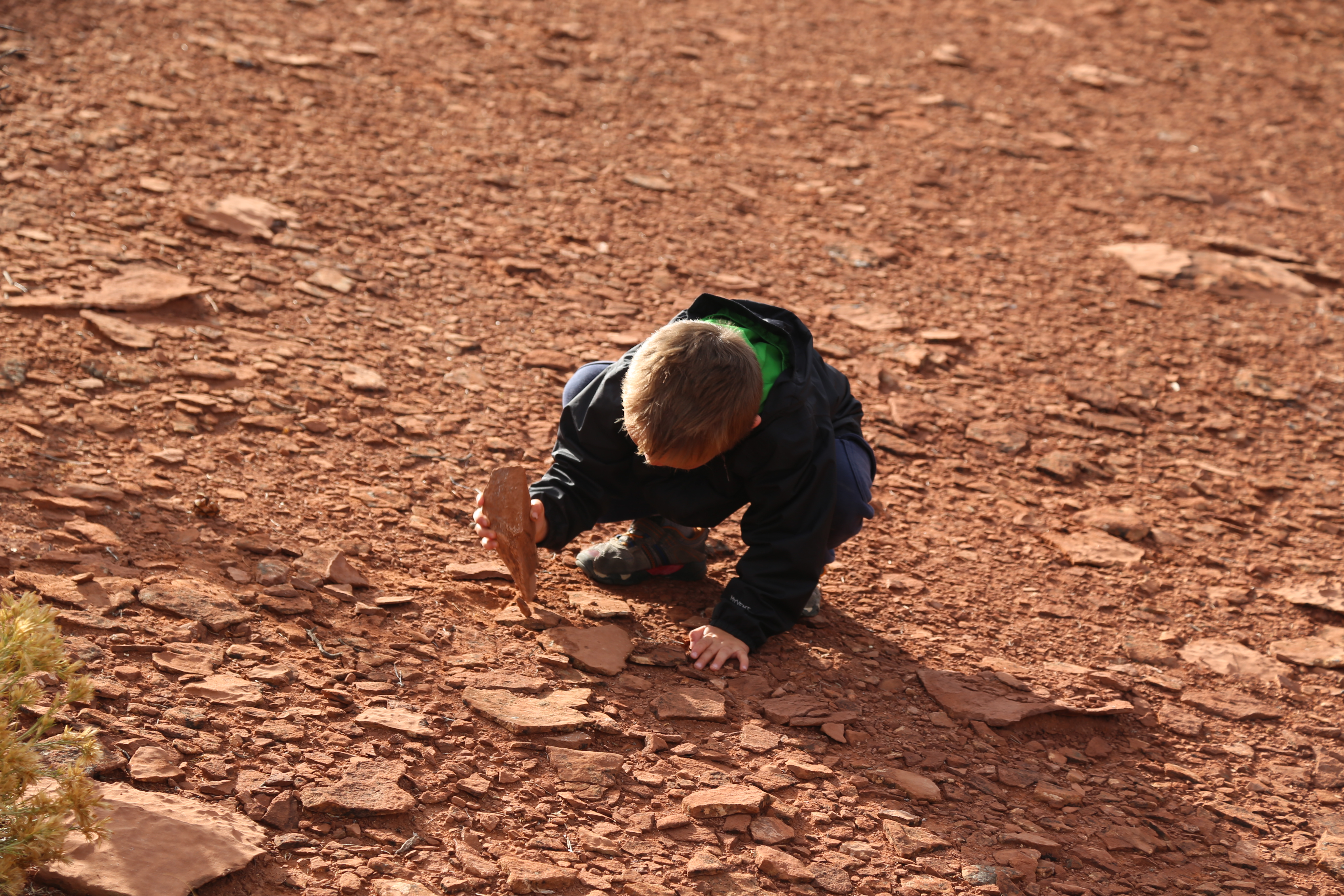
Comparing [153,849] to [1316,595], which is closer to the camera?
[153,849]

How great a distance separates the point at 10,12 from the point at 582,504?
5.20 m

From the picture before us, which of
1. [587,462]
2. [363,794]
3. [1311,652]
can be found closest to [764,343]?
[587,462]

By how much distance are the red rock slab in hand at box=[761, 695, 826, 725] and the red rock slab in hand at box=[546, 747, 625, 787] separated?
1.48ft

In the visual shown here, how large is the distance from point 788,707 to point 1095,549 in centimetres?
157

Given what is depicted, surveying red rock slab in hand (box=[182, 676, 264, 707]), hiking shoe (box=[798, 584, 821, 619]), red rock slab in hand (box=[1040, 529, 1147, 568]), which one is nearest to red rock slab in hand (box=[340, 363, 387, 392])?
red rock slab in hand (box=[182, 676, 264, 707])

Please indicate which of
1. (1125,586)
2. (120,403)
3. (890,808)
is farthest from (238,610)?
(1125,586)

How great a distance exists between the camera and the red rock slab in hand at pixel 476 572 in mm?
3176

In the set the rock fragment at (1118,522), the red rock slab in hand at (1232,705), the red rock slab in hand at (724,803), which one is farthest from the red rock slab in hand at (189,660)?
the rock fragment at (1118,522)

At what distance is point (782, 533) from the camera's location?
2855 millimetres

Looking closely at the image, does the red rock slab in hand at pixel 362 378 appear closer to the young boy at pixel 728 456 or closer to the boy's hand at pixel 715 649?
the young boy at pixel 728 456

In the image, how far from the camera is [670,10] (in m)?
7.56

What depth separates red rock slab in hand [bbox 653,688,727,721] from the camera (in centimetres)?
279

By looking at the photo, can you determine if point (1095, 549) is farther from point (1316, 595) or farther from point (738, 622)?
point (738, 622)

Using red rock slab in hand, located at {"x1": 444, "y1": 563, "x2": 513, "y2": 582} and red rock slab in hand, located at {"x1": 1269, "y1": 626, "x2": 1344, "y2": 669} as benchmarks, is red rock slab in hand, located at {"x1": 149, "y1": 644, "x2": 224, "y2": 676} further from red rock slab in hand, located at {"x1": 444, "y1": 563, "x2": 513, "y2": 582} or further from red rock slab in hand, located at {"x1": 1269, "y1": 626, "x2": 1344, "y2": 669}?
red rock slab in hand, located at {"x1": 1269, "y1": 626, "x2": 1344, "y2": 669}
